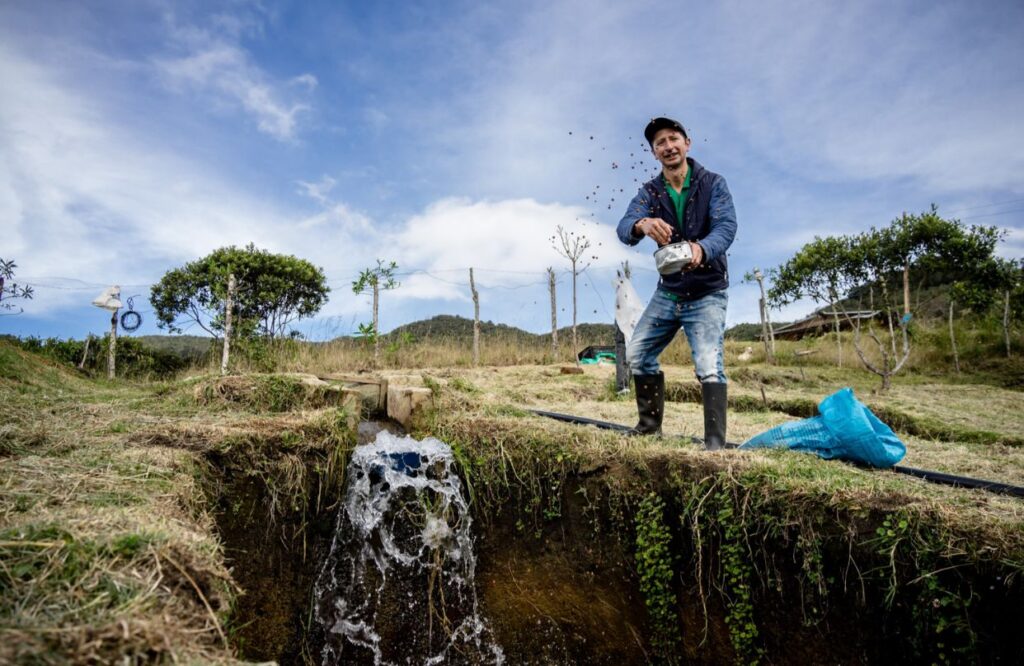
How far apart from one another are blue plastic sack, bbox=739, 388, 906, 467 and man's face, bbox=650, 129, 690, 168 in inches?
66.8

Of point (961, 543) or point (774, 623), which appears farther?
point (774, 623)

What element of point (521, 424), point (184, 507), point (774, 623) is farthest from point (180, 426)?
point (774, 623)

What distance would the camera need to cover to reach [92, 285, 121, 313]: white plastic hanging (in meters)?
10.4

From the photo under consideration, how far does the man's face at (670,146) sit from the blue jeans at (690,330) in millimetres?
790

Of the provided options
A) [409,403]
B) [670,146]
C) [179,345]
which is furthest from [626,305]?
[179,345]

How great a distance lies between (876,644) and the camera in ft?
7.11

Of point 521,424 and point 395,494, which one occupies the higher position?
point 521,424

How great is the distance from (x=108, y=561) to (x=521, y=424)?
2.63 metres

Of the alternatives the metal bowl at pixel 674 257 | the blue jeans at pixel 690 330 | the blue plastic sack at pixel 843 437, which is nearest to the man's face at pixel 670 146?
the metal bowl at pixel 674 257

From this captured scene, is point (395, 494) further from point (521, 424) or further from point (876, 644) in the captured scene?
point (876, 644)

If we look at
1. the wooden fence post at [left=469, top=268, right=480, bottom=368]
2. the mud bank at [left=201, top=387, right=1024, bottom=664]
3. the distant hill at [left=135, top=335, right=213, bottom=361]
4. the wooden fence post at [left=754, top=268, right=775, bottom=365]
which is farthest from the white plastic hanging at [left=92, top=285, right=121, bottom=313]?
the wooden fence post at [left=754, top=268, right=775, bottom=365]

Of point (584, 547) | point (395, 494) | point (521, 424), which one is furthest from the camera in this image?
point (521, 424)

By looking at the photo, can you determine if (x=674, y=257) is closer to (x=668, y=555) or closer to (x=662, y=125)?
(x=662, y=125)

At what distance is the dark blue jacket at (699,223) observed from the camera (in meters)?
3.13
